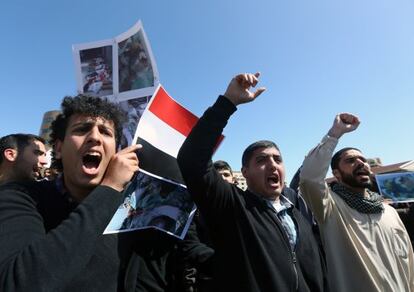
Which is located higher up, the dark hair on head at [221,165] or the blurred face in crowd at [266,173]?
the blurred face in crowd at [266,173]

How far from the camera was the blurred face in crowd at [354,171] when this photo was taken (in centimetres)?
348

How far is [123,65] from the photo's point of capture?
83.3 inches

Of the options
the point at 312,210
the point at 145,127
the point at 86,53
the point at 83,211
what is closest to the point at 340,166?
the point at 312,210

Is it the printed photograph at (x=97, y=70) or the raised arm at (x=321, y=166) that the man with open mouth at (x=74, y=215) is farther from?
the raised arm at (x=321, y=166)

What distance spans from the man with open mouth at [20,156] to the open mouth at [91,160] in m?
2.41

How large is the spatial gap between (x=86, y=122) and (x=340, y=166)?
3126mm

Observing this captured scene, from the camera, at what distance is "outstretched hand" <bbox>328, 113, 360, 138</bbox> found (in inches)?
110

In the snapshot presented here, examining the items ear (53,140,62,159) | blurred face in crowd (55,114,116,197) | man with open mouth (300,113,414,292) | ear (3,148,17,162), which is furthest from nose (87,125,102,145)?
ear (3,148,17,162)

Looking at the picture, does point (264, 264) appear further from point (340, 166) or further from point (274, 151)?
point (340, 166)

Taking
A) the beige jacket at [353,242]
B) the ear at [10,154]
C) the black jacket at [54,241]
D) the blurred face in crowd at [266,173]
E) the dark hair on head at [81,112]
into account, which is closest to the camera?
the black jacket at [54,241]

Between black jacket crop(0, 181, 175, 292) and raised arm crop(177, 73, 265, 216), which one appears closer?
black jacket crop(0, 181, 175, 292)

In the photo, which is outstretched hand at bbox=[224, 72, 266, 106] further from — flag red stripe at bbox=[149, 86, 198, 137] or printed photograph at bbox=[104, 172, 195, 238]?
printed photograph at bbox=[104, 172, 195, 238]

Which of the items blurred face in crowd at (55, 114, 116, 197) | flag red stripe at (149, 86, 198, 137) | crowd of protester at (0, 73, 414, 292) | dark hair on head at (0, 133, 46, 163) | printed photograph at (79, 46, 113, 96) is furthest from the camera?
dark hair on head at (0, 133, 46, 163)

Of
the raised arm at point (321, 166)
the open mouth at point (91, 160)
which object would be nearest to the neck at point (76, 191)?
the open mouth at point (91, 160)
